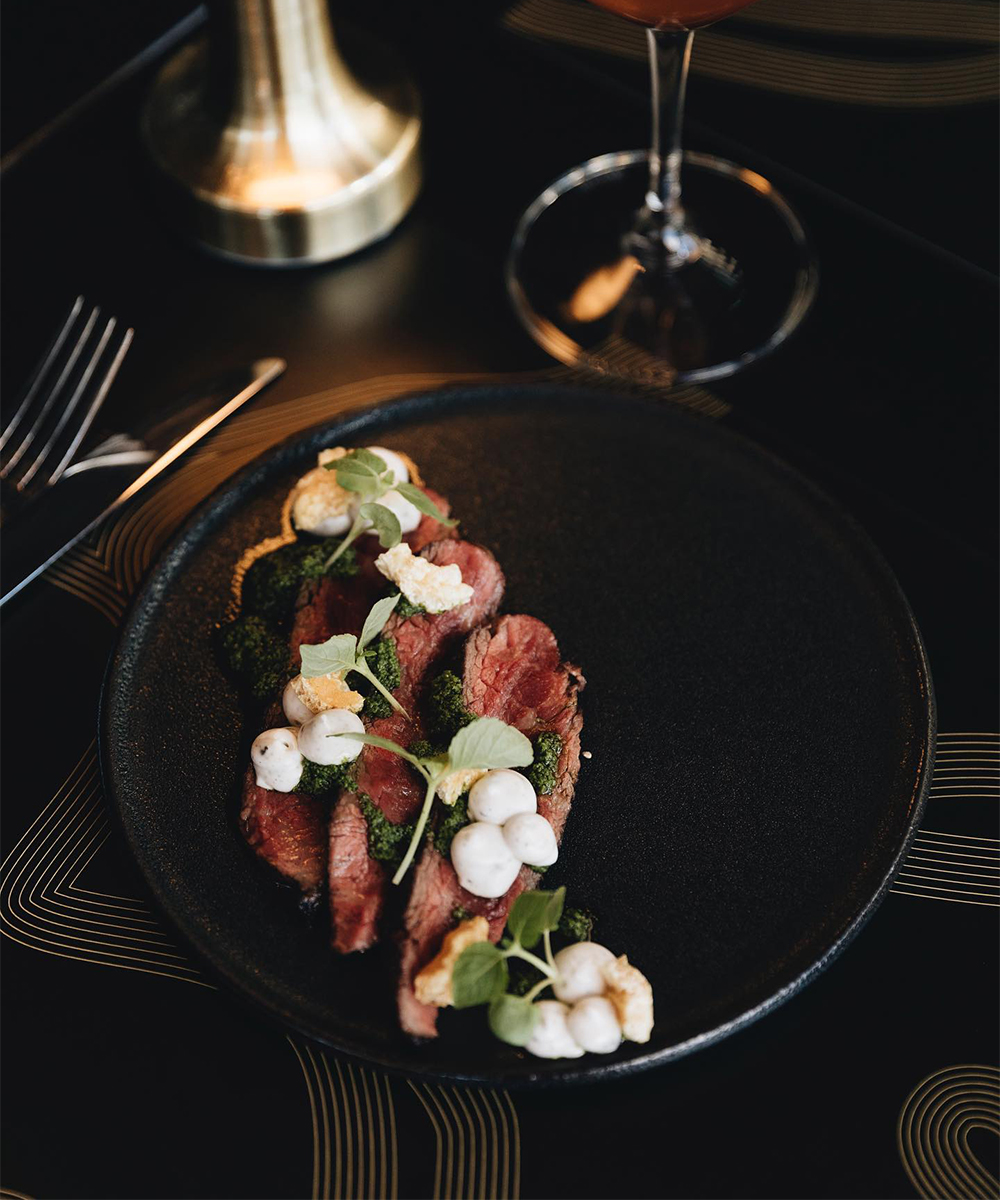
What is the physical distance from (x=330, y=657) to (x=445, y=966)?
1.24ft

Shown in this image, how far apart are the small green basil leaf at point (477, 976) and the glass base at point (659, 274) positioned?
1.03 m

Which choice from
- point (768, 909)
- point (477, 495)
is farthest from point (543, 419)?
point (768, 909)

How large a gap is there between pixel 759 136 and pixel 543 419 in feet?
2.70

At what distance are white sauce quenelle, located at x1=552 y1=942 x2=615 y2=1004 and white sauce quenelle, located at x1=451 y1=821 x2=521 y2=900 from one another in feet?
0.34

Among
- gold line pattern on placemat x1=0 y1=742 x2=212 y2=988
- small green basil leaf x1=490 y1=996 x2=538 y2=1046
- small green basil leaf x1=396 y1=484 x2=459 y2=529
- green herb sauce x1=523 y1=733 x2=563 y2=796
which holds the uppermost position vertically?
small green basil leaf x1=396 y1=484 x2=459 y2=529

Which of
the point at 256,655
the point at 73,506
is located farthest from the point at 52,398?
the point at 256,655

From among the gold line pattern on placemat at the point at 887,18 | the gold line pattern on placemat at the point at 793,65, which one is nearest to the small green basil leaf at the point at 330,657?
the gold line pattern on placemat at the point at 793,65

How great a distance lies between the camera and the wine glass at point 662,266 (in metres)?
2.06

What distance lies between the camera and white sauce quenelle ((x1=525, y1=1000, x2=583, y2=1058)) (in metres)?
1.35

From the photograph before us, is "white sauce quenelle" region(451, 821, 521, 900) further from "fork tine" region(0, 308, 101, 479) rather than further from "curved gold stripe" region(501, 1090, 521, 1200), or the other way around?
"fork tine" region(0, 308, 101, 479)

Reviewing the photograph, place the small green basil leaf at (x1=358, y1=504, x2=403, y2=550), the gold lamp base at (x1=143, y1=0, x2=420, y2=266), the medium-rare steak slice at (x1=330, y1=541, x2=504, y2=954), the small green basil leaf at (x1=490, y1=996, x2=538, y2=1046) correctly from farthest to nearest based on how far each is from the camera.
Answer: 1. the gold lamp base at (x1=143, y1=0, x2=420, y2=266)
2. the small green basil leaf at (x1=358, y1=504, x2=403, y2=550)
3. the medium-rare steak slice at (x1=330, y1=541, x2=504, y2=954)
4. the small green basil leaf at (x1=490, y1=996, x2=538, y2=1046)

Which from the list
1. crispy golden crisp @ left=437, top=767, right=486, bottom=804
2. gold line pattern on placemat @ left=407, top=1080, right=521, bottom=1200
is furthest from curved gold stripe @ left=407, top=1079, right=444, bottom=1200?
crispy golden crisp @ left=437, top=767, right=486, bottom=804

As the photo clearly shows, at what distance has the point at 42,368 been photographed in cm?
202

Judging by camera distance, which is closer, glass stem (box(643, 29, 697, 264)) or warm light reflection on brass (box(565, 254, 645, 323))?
glass stem (box(643, 29, 697, 264))
